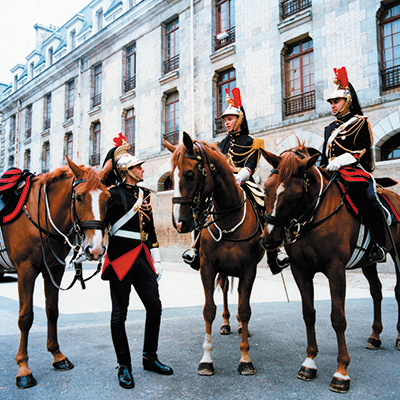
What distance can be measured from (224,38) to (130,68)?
6.95m

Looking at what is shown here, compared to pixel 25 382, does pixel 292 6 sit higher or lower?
higher

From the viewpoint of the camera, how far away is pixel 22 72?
33.1 meters

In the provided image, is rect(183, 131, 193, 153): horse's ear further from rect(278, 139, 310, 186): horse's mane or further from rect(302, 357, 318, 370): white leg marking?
rect(302, 357, 318, 370): white leg marking

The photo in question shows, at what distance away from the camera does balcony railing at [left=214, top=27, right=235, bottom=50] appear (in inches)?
599

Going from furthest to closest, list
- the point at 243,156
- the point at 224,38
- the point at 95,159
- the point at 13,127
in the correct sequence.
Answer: the point at 13,127
the point at 95,159
the point at 224,38
the point at 243,156

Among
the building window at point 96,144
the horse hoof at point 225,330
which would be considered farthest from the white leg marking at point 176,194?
the building window at point 96,144

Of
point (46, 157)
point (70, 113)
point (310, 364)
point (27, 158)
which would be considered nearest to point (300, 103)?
point (310, 364)

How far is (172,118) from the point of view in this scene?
17625 mm

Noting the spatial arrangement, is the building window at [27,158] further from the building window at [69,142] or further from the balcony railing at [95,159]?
the balcony railing at [95,159]

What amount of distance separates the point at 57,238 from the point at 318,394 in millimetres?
2931

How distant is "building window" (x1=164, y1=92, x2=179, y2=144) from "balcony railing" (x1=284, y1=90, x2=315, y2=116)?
20.0 feet

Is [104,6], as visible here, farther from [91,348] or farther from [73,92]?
[91,348]

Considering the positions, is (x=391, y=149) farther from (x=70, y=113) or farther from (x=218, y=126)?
(x=70, y=113)

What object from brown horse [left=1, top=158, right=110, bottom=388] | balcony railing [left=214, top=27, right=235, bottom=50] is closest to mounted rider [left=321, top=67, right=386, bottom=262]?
brown horse [left=1, top=158, right=110, bottom=388]
